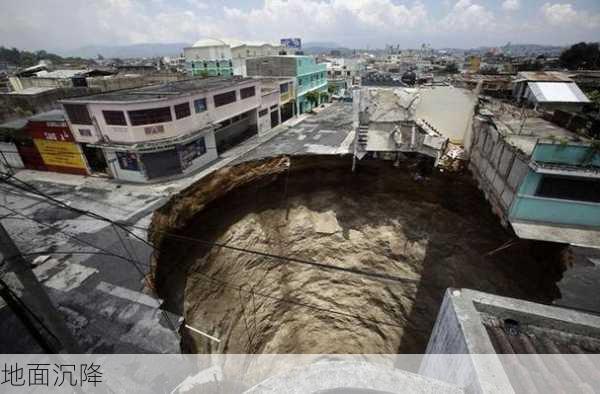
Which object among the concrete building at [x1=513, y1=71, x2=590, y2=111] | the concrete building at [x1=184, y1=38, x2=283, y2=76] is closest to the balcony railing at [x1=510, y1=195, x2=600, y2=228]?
the concrete building at [x1=513, y1=71, x2=590, y2=111]

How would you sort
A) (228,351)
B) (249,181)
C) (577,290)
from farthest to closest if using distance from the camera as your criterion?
(249,181) → (228,351) → (577,290)

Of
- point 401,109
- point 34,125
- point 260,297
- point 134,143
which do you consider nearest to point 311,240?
point 260,297

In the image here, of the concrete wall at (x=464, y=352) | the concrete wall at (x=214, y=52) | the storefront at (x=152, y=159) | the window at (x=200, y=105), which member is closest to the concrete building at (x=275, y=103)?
the window at (x=200, y=105)

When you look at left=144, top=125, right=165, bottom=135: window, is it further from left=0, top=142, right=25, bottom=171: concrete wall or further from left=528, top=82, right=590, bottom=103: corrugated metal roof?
left=528, top=82, right=590, bottom=103: corrugated metal roof

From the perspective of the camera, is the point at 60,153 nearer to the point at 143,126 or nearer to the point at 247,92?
the point at 143,126

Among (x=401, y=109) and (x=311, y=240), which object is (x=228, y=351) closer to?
(x=311, y=240)

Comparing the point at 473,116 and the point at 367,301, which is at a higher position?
the point at 473,116
